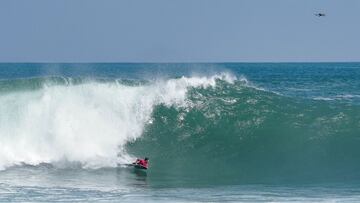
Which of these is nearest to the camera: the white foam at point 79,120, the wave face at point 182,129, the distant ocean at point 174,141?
the distant ocean at point 174,141

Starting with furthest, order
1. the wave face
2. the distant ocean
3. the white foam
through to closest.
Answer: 1. the white foam
2. the wave face
3. the distant ocean

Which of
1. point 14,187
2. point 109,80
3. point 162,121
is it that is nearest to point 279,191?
point 14,187

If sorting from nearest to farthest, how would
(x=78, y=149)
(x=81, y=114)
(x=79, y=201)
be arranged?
1. (x=79, y=201)
2. (x=78, y=149)
3. (x=81, y=114)

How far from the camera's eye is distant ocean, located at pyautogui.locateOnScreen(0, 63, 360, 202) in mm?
22219

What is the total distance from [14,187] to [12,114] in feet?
23.6

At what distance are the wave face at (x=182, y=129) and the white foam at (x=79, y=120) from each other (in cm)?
3

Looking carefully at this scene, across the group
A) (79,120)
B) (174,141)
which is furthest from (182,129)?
(79,120)

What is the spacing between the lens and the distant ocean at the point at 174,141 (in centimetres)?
2222

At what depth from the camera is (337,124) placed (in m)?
30.3

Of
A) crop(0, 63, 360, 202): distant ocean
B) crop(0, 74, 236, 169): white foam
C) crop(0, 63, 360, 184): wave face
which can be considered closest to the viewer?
crop(0, 63, 360, 202): distant ocean

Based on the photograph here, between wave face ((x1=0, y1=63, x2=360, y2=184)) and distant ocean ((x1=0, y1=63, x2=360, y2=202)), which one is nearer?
distant ocean ((x1=0, y1=63, x2=360, y2=202))

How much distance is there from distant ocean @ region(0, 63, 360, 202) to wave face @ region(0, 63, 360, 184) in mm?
35

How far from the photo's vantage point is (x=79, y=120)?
2862cm

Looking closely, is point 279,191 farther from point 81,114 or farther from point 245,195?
point 81,114
